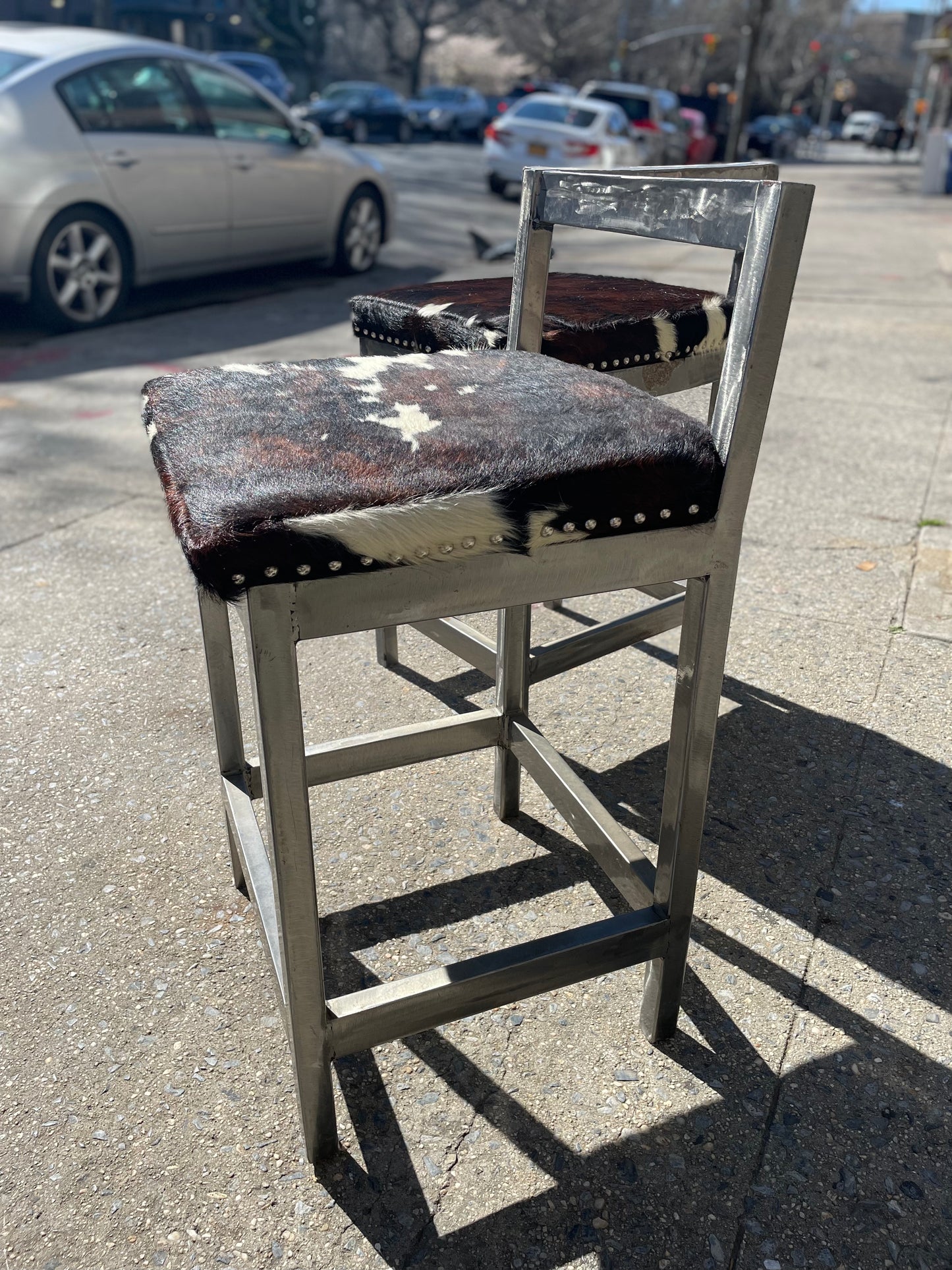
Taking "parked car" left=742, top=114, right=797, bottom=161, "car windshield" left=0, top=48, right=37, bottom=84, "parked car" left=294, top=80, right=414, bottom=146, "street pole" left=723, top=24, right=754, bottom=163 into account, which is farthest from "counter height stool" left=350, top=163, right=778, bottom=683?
"parked car" left=742, top=114, right=797, bottom=161

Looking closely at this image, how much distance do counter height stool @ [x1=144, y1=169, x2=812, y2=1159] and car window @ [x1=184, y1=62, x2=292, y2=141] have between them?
19.7 ft

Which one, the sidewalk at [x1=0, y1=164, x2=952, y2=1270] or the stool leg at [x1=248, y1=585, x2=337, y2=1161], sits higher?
the stool leg at [x1=248, y1=585, x2=337, y2=1161]

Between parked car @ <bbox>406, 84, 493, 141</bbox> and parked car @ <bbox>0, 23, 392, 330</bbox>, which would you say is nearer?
parked car @ <bbox>0, 23, 392, 330</bbox>

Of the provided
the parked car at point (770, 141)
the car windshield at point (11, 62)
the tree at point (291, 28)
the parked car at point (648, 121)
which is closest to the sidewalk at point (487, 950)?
the car windshield at point (11, 62)

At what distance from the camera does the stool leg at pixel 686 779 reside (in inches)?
54.2

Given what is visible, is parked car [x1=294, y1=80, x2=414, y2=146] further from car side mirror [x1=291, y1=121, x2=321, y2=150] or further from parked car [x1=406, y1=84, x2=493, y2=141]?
car side mirror [x1=291, y1=121, x2=321, y2=150]

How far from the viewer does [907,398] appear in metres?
5.12

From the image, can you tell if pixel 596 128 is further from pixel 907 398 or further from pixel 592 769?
pixel 592 769

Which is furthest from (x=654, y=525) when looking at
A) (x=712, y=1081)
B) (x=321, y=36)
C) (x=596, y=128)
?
(x=321, y=36)

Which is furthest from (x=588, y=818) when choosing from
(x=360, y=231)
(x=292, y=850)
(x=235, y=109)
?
(x=360, y=231)

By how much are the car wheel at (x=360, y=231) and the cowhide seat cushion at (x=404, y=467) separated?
22.9 feet

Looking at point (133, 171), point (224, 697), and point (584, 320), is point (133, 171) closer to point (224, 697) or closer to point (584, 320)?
point (584, 320)

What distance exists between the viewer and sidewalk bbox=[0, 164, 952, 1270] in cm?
135

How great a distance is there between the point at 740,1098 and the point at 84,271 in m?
5.93
